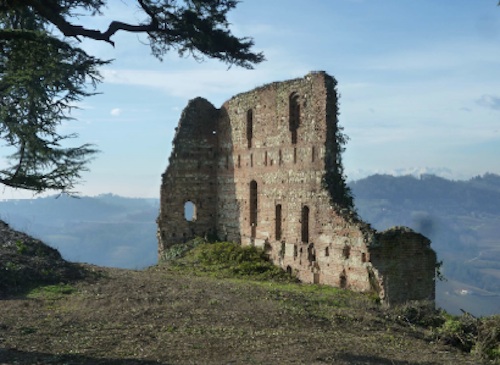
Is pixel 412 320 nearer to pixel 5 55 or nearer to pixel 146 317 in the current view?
pixel 146 317

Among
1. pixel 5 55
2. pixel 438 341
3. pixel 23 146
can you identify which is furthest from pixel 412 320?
pixel 5 55

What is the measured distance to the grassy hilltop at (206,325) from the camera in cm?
972

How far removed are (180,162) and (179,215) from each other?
8.21 ft

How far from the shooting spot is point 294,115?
21906 millimetres

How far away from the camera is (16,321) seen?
1173 centimetres

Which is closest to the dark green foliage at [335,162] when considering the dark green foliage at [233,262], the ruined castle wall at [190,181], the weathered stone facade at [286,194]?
the weathered stone facade at [286,194]

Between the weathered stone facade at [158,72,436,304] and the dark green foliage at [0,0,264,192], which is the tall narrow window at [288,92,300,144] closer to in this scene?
the weathered stone facade at [158,72,436,304]

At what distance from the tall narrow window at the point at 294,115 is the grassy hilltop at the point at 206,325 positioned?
6.58 meters

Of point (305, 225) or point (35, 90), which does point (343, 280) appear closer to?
point (305, 225)

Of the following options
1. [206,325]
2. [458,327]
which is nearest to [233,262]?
[206,325]

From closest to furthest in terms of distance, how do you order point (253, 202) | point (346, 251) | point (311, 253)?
point (346, 251), point (311, 253), point (253, 202)

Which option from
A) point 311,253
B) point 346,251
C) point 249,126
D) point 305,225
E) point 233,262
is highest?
point 249,126

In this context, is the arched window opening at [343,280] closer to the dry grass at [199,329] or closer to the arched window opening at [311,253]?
the arched window opening at [311,253]

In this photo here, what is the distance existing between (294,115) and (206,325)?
11849 mm
